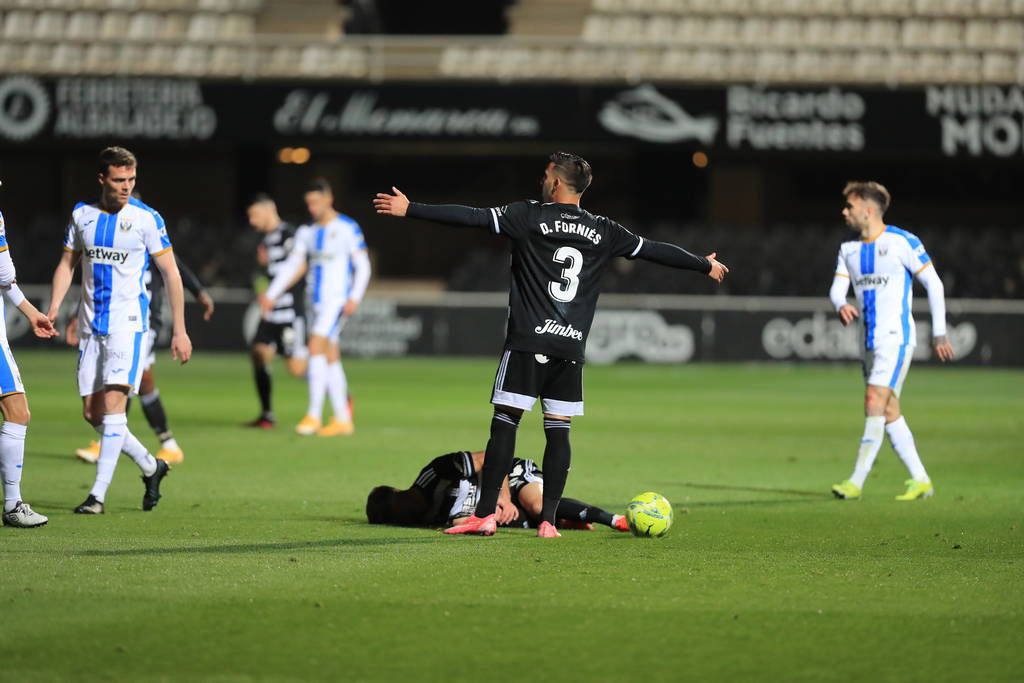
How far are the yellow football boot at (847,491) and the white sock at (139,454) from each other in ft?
15.1

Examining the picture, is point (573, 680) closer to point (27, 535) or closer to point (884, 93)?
point (27, 535)

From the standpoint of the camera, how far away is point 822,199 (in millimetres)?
31391

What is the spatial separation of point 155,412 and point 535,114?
1697 cm

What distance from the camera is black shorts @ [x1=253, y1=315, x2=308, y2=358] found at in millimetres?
15180

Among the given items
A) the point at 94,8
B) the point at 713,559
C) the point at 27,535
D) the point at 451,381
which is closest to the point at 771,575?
the point at 713,559

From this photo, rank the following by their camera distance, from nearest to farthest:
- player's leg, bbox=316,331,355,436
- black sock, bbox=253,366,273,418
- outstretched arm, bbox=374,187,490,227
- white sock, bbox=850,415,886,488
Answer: outstretched arm, bbox=374,187,490,227 → white sock, bbox=850,415,886,488 → player's leg, bbox=316,331,355,436 → black sock, bbox=253,366,273,418

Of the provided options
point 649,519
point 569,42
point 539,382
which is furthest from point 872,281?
point 569,42

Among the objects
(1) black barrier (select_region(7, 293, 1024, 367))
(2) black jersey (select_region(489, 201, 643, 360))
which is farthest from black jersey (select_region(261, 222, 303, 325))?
(1) black barrier (select_region(7, 293, 1024, 367))

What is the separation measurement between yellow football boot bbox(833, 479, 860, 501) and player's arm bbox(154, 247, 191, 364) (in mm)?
4511

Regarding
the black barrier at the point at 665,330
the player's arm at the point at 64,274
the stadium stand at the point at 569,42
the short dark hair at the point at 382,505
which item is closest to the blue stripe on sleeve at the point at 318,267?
the player's arm at the point at 64,274

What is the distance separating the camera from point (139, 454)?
9.26 meters

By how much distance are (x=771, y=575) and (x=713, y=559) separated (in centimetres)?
51

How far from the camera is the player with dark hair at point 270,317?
49.2 feet

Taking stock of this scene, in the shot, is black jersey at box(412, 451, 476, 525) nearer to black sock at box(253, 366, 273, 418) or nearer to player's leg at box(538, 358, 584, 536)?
player's leg at box(538, 358, 584, 536)
